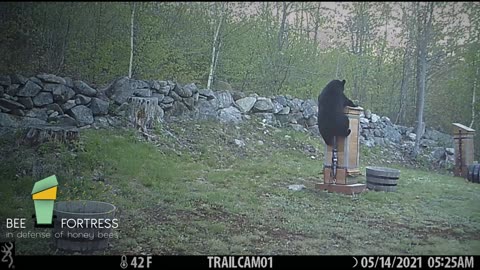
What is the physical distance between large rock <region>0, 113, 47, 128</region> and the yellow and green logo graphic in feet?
8.81

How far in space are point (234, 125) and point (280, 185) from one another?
291cm

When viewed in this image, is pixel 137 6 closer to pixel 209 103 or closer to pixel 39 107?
pixel 39 107

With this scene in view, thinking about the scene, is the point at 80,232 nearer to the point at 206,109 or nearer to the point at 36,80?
the point at 36,80

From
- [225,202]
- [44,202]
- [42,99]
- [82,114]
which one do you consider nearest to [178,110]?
[82,114]

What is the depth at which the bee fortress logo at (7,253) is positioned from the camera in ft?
8.13

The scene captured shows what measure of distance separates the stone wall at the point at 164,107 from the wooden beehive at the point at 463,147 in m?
0.99

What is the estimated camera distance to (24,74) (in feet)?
20.0

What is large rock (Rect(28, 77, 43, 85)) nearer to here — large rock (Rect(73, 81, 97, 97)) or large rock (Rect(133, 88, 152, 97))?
large rock (Rect(73, 81, 97, 97))

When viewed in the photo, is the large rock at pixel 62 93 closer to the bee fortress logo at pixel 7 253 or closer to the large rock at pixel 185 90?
the large rock at pixel 185 90

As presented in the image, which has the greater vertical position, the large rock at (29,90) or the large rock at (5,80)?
the large rock at (5,80)

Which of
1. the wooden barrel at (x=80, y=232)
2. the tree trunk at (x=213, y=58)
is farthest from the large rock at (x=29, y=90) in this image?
the wooden barrel at (x=80, y=232)


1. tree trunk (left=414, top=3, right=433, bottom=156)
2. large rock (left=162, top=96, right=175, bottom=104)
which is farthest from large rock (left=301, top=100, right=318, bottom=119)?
large rock (left=162, top=96, right=175, bottom=104)

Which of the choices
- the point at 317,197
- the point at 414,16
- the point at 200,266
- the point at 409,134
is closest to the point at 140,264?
the point at 200,266

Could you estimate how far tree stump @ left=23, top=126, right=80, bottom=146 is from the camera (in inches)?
190
